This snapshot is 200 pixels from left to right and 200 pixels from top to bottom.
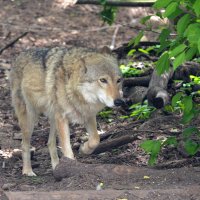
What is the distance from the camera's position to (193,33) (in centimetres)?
518

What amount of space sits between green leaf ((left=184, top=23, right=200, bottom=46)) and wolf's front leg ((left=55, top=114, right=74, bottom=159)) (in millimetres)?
2802

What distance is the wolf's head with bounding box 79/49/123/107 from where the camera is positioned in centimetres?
745

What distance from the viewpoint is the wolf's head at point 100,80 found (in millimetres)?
7445

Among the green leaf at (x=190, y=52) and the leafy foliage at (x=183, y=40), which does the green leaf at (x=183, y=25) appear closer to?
the leafy foliage at (x=183, y=40)

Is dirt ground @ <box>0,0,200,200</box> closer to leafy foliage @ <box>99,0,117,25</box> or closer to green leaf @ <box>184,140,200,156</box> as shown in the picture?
green leaf @ <box>184,140,200,156</box>

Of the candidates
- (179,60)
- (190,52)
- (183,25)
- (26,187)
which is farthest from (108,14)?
(179,60)

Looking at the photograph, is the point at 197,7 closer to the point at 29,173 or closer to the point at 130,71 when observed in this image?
the point at 29,173

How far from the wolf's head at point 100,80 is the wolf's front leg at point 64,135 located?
1.33 feet

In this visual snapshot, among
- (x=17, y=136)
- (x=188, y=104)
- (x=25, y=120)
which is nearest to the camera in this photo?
(x=188, y=104)

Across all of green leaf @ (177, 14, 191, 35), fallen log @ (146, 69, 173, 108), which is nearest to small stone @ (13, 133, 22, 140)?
fallen log @ (146, 69, 173, 108)

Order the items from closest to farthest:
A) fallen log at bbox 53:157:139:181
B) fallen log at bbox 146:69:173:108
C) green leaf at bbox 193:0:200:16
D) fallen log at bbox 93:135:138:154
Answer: green leaf at bbox 193:0:200:16, fallen log at bbox 53:157:139:181, fallen log at bbox 93:135:138:154, fallen log at bbox 146:69:173:108

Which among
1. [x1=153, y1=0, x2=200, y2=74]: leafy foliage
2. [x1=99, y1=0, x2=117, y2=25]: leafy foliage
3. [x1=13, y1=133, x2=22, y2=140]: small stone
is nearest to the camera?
[x1=153, y1=0, x2=200, y2=74]: leafy foliage

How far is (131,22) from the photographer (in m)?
16.8

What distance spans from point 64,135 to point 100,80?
32.0 inches
